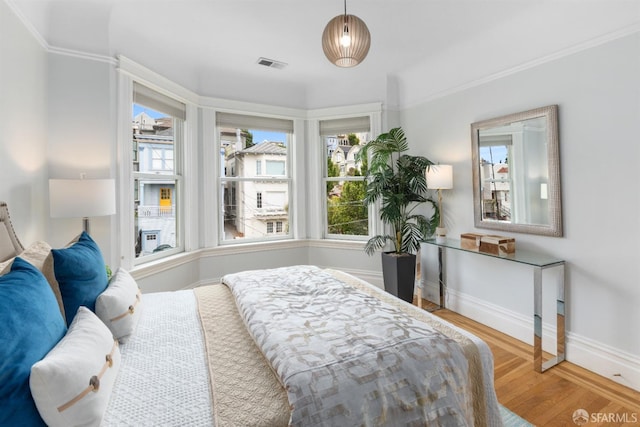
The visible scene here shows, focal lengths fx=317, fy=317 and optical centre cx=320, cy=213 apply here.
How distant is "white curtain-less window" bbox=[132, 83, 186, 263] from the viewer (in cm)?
299

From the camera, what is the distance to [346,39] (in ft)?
5.49

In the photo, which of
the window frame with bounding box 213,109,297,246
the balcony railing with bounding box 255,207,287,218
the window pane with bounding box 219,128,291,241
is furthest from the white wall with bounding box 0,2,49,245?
the balcony railing with bounding box 255,207,287,218

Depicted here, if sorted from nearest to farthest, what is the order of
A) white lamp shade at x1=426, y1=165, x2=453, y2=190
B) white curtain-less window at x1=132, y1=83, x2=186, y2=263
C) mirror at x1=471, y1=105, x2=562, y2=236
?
mirror at x1=471, y1=105, x2=562, y2=236 → white curtain-less window at x1=132, y1=83, x2=186, y2=263 → white lamp shade at x1=426, y1=165, x2=453, y2=190

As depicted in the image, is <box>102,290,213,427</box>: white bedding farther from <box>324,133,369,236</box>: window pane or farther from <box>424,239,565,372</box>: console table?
<box>324,133,369,236</box>: window pane

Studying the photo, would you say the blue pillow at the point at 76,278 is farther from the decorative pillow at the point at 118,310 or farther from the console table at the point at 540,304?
the console table at the point at 540,304

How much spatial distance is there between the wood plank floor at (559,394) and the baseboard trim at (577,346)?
0.19ft

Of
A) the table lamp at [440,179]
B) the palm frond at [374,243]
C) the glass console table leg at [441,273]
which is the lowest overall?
the glass console table leg at [441,273]

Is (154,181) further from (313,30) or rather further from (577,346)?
(577,346)

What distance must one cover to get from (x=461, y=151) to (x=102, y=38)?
331 cm

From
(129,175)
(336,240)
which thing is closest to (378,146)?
(336,240)

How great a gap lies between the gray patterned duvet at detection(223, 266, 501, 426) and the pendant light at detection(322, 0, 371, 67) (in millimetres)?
1344

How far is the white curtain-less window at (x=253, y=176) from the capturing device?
385cm

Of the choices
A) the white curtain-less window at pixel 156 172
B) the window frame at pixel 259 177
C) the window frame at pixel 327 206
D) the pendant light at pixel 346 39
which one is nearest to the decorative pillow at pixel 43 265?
the white curtain-less window at pixel 156 172

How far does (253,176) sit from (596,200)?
3323 millimetres
